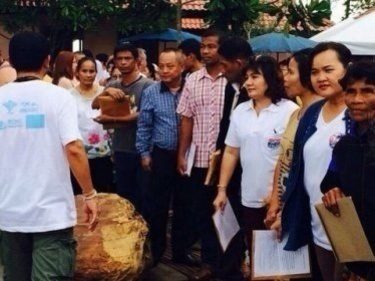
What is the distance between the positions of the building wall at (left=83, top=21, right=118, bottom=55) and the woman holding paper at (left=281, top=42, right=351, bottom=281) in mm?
20006

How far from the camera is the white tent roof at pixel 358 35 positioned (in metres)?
10.1

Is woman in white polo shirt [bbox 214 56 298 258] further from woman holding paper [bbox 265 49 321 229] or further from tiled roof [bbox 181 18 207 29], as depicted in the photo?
tiled roof [bbox 181 18 207 29]

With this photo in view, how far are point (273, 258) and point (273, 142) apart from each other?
1007mm

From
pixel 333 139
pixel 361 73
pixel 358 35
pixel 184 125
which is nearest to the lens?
pixel 361 73

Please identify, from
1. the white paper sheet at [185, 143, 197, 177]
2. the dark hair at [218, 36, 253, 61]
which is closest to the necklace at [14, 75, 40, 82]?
the dark hair at [218, 36, 253, 61]

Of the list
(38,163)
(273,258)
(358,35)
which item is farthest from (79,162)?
(358,35)

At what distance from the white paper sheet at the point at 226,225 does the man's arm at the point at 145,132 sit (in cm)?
126

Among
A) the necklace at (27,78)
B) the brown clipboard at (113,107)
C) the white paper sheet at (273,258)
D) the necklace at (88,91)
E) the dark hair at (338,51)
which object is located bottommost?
the white paper sheet at (273,258)

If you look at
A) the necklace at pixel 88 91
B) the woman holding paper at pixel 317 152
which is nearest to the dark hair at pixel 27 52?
the woman holding paper at pixel 317 152

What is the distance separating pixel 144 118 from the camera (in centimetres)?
737

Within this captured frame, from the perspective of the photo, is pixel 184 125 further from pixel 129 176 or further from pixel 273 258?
pixel 273 258

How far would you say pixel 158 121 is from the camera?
732 cm

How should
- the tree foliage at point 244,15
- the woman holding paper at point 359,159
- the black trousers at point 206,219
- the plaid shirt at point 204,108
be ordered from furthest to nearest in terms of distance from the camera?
the tree foliage at point 244,15
the black trousers at point 206,219
the plaid shirt at point 204,108
the woman holding paper at point 359,159

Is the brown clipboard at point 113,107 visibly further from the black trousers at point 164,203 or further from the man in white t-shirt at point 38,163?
the man in white t-shirt at point 38,163
